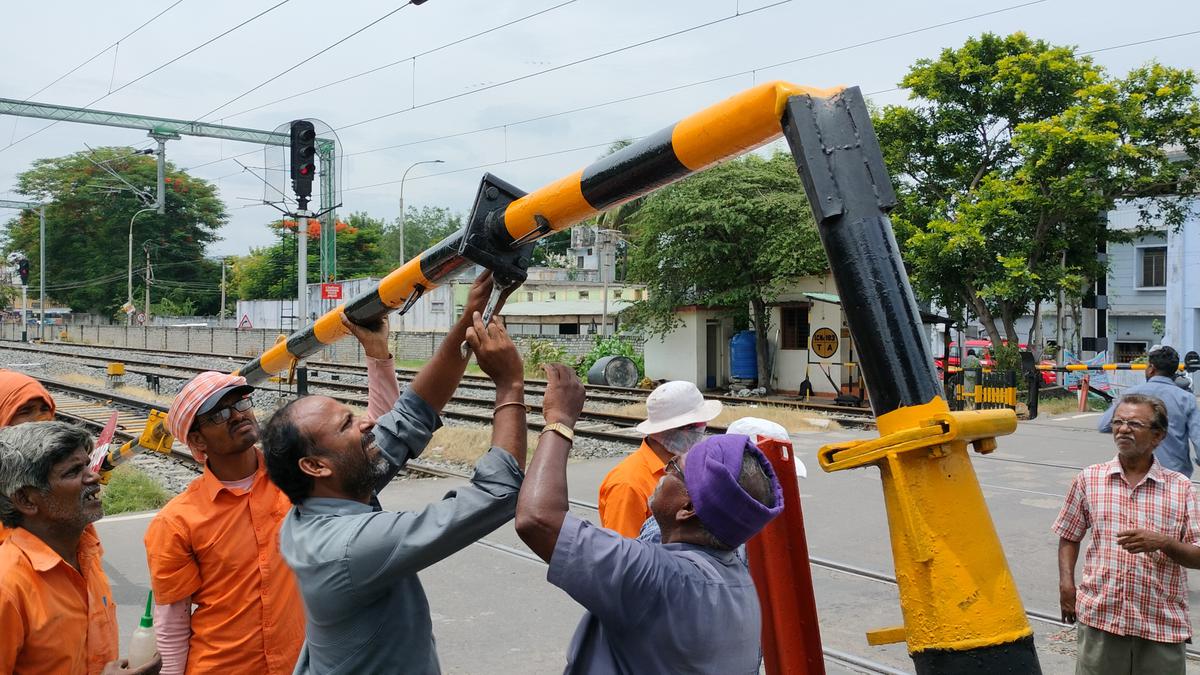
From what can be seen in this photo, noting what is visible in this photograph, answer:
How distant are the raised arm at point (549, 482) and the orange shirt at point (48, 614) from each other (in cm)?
154

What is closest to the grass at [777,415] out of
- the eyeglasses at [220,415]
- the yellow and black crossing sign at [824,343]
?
the yellow and black crossing sign at [824,343]

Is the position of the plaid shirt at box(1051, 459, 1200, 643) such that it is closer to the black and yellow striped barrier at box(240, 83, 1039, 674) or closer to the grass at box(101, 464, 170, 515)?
the black and yellow striped barrier at box(240, 83, 1039, 674)

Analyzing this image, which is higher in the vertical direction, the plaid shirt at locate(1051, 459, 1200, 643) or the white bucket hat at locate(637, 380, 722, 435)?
the white bucket hat at locate(637, 380, 722, 435)

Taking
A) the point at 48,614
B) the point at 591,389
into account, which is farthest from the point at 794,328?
the point at 48,614

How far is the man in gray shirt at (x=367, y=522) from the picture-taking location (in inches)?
81.7

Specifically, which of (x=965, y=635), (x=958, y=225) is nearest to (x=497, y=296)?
(x=965, y=635)

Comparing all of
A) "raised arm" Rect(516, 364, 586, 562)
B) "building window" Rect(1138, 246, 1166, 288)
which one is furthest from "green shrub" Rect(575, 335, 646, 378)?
"raised arm" Rect(516, 364, 586, 562)

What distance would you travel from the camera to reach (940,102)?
21141 mm

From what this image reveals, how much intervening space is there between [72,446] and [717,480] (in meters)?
2.05

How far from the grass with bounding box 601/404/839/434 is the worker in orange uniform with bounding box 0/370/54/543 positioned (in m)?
11.6

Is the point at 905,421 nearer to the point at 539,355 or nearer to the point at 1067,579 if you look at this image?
the point at 1067,579

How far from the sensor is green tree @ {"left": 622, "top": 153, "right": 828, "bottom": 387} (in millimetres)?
21938

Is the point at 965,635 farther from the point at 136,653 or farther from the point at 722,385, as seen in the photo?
the point at 722,385

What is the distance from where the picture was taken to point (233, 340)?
4159 centimetres
